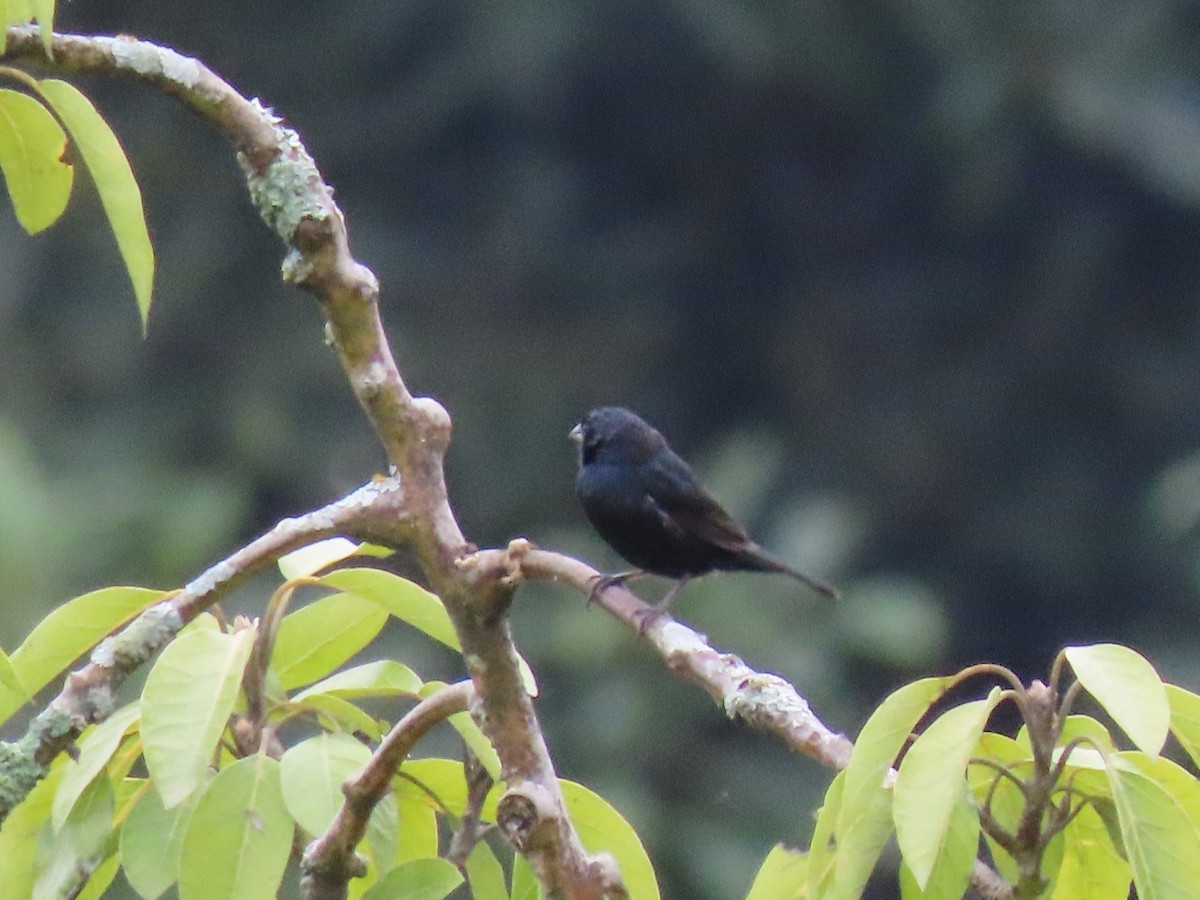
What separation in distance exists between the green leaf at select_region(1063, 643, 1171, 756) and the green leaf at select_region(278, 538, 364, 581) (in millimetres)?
579

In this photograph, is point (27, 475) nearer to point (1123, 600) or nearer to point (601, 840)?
point (1123, 600)

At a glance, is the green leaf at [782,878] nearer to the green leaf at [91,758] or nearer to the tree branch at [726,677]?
the tree branch at [726,677]

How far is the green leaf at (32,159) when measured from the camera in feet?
4.57

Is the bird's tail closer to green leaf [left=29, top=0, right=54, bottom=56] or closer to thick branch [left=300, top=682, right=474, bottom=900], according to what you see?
thick branch [left=300, top=682, right=474, bottom=900]

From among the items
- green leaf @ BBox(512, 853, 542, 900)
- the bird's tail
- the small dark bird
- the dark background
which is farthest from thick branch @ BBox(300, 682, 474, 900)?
the dark background

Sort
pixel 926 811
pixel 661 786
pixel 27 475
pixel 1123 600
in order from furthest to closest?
pixel 1123 600 < pixel 661 786 < pixel 27 475 < pixel 926 811

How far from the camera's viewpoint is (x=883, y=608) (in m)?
8.13

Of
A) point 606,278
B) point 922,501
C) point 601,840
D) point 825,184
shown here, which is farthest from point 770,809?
point 601,840

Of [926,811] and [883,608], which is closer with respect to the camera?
[926,811]

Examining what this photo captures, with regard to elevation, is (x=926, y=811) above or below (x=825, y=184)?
below

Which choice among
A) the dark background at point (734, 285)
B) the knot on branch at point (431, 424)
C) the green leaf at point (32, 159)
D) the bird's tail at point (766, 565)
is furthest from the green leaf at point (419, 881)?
the dark background at point (734, 285)

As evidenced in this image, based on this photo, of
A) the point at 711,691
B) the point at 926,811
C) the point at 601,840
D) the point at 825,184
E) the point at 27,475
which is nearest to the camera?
the point at 926,811

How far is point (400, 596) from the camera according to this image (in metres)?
1.45

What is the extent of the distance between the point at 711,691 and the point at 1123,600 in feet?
28.4
